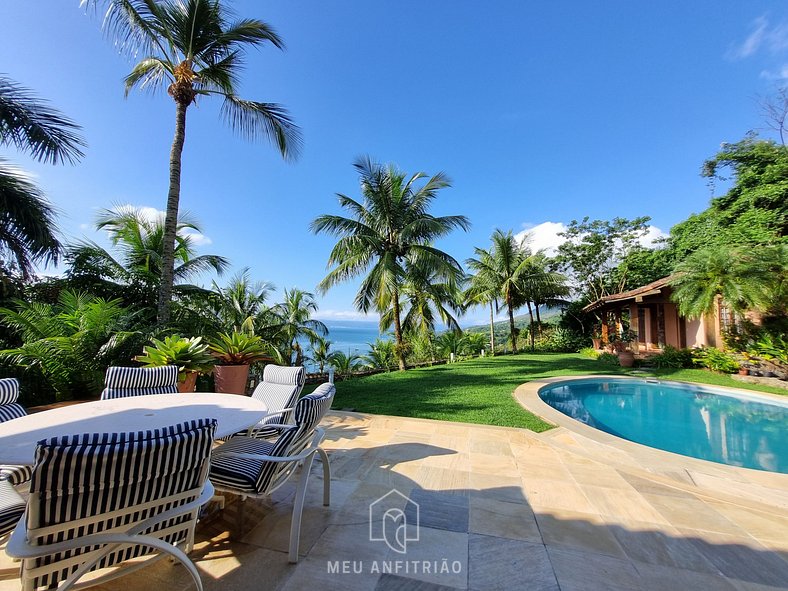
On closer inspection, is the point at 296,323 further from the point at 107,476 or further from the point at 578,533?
the point at 107,476

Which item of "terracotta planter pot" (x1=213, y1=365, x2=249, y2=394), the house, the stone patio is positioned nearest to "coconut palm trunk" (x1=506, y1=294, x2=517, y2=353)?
the house

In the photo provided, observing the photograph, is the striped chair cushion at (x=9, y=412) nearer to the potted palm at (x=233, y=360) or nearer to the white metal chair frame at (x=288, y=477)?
the white metal chair frame at (x=288, y=477)

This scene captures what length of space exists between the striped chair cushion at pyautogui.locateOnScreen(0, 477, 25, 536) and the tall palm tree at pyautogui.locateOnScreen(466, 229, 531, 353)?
1969 centimetres

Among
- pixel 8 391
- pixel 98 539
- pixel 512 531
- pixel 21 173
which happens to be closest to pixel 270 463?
pixel 98 539

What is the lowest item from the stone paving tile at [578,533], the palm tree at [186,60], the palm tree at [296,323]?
the stone paving tile at [578,533]

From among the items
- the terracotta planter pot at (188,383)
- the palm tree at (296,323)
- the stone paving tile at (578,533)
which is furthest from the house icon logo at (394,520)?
the palm tree at (296,323)

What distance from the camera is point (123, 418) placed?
2.28 meters

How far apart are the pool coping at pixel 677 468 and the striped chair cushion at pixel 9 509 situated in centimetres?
506

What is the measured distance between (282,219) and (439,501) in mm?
14732

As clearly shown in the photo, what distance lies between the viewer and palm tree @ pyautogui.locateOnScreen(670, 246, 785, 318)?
890 centimetres

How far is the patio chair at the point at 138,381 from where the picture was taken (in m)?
3.44

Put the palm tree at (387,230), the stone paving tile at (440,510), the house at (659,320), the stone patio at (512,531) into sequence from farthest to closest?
1. the house at (659,320)
2. the palm tree at (387,230)
3. the stone paving tile at (440,510)
4. the stone patio at (512,531)

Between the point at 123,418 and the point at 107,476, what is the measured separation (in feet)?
4.33

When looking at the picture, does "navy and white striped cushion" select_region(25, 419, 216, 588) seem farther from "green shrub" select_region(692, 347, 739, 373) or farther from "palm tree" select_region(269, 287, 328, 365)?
"green shrub" select_region(692, 347, 739, 373)
